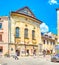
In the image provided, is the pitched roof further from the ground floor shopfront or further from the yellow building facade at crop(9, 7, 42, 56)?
the ground floor shopfront

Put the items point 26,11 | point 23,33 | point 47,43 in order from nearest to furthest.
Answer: point 23,33 → point 26,11 → point 47,43

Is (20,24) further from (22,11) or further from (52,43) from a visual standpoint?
(52,43)

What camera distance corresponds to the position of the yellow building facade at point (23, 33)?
175ft

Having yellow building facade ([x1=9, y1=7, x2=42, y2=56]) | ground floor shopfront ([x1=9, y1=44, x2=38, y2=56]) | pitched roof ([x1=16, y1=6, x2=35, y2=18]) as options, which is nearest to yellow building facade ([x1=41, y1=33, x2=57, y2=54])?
yellow building facade ([x1=9, y1=7, x2=42, y2=56])

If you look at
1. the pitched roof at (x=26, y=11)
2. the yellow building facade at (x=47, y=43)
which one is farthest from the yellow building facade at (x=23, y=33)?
the yellow building facade at (x=47, y=43)

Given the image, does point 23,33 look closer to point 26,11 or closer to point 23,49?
point 23,49

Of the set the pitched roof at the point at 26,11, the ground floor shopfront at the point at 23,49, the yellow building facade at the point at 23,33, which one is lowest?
the ground floor shopfront at the point at 23,49

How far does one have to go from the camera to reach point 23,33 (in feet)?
182

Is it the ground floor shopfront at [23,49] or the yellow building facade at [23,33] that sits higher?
the yellow building facade at [23,33]

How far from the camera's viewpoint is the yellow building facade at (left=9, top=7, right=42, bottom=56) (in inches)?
2095

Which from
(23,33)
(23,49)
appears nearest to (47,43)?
(23,33)

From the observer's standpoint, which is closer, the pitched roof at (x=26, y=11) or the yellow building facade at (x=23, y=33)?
the yellow building facade at (x=23, y=33)

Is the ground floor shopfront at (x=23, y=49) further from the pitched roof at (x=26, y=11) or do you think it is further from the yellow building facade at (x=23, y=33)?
the pitched roof at (x=26, y=11)

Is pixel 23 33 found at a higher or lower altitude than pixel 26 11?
Result: lower
